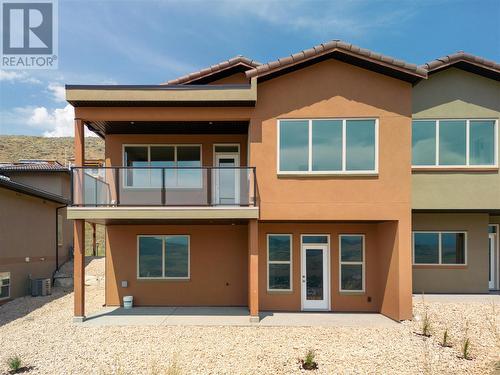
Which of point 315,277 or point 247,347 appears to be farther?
point 315,277

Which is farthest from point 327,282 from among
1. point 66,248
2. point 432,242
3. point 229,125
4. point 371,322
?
Result: point 66,248

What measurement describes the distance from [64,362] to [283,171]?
7.63 metres

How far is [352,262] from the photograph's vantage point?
12.8 m

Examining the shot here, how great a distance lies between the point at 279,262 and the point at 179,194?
4.25 m

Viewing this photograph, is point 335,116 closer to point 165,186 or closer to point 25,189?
point 165,186

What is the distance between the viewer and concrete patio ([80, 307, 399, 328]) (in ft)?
35.9

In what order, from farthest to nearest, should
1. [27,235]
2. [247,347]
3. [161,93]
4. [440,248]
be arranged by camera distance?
[27,235]
[440,248]
[161,93]
[247,347]

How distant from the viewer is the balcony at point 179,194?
11016 millimetres

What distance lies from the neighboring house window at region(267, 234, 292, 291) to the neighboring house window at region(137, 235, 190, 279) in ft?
10.1

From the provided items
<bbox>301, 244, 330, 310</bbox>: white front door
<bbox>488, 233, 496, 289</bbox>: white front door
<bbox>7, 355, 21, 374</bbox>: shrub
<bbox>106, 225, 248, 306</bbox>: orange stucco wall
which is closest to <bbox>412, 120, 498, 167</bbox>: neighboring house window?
<bbox>488, 233, 496, 289</bbox>: white front door

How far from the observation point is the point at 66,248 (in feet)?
69.6

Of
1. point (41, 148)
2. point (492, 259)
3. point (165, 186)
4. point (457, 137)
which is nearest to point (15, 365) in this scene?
point (165, 186)

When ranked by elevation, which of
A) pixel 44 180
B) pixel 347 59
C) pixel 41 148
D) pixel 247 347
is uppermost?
pixel 41 148

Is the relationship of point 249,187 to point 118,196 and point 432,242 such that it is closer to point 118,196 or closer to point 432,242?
point 118,196
